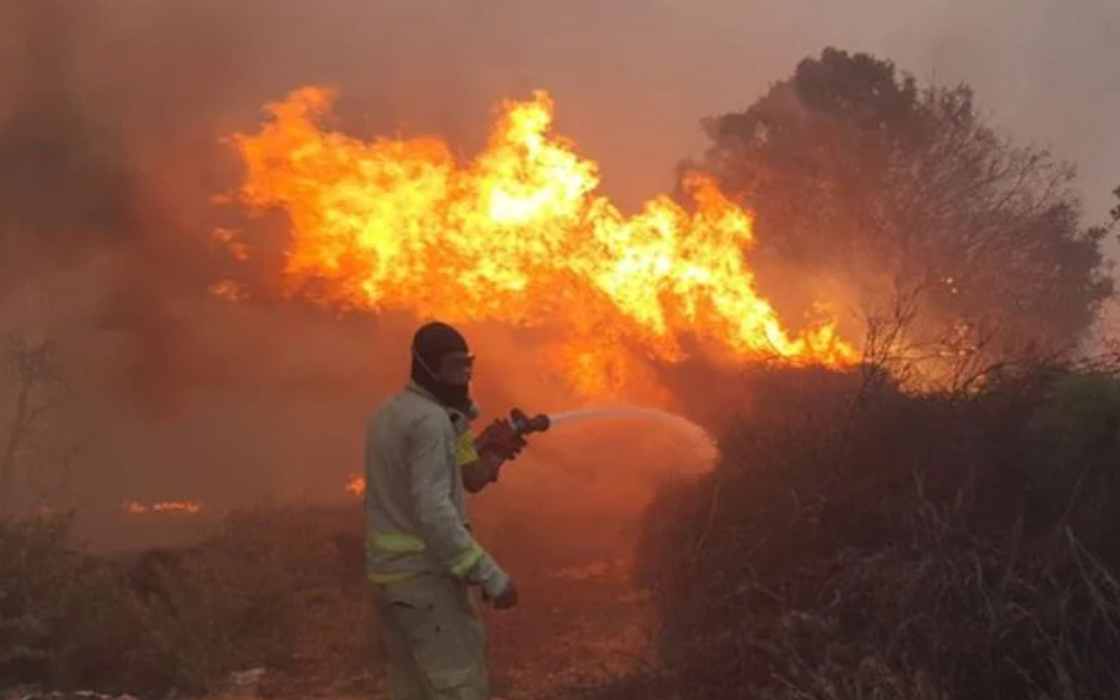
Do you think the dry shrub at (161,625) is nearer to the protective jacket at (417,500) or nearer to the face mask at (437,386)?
the protective jacket at (417,500)

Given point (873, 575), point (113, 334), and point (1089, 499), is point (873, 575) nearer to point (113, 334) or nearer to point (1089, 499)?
point (1089, 499)

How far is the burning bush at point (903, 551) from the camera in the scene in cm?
545

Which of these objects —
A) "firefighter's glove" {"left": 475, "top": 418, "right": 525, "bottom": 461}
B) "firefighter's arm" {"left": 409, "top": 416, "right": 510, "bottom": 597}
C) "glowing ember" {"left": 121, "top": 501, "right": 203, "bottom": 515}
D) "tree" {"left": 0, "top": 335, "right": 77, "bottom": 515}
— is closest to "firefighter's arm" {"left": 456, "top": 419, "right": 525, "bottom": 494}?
"firefighter's glove" {"left": 475, "top": 418, "right": 525, "bottom": 461}

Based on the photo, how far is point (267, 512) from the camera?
41.4 feet

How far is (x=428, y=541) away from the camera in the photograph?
4543 mm

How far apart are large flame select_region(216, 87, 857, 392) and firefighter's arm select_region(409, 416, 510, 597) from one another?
8679 mm

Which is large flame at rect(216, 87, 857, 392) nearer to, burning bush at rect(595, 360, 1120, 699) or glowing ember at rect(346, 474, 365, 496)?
burning bush at rect(595, 360, 1120, 699)

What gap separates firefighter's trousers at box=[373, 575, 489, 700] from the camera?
4.64 meters

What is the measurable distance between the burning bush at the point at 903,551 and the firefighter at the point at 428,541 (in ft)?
5.01

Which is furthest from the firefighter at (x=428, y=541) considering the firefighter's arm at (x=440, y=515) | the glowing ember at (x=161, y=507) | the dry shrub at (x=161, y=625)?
the glowing ember at (x=161, y=507)

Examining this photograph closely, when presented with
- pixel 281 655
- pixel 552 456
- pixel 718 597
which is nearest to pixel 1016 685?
pixel 718 597

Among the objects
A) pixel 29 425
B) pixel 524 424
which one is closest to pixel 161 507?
pixel 29 425

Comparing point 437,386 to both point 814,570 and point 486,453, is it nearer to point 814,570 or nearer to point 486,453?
point 486,453

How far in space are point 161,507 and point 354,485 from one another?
11.3ft
